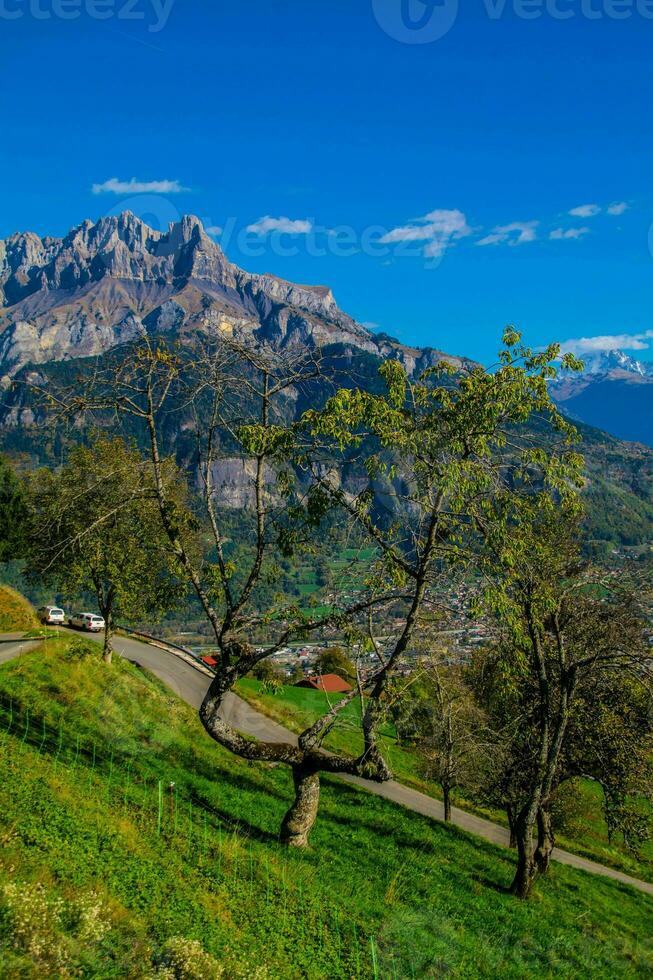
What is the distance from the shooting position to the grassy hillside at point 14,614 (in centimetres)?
3597

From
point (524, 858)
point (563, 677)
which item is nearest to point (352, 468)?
point (563, 677)

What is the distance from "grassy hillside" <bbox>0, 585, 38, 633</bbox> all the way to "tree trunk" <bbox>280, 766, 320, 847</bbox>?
2705 cm

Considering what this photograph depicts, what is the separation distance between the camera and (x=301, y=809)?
1368 cm

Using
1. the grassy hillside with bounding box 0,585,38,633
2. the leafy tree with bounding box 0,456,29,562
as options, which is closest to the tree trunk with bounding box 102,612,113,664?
the grassy hillside with bounding box 0,585,38,633

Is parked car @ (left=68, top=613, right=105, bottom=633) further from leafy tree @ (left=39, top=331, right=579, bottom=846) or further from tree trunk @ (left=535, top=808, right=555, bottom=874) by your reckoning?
leafy tree @ (left=39, top=331, right=579, bottom=846)

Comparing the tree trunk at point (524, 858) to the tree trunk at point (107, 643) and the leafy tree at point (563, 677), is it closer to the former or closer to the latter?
the leafy tree at point (563, 677)

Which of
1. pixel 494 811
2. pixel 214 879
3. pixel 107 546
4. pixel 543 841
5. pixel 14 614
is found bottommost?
pixel 494 811

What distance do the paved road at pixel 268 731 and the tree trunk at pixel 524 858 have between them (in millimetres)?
10466

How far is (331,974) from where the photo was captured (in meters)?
8.97

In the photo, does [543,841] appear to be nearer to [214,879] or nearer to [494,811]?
[214,879]

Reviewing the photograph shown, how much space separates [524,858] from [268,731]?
65.1 feet

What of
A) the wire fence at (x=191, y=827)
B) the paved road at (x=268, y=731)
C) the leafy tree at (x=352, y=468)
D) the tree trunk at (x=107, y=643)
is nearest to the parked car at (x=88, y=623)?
the paved road at (x=268, y=731)

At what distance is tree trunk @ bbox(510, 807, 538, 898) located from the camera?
16547 mm

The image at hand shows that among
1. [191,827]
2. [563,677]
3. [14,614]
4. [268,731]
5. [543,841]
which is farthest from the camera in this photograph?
[14,614]
